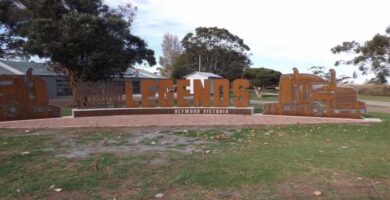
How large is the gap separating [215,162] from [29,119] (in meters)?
11.8

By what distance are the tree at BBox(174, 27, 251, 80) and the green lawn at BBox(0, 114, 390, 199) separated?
5684 centimetres

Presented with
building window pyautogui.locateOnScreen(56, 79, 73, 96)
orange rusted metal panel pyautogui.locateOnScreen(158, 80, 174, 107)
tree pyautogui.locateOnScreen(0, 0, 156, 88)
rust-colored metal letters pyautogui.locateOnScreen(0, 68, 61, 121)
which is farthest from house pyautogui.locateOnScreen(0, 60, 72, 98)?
rust-colored metal letters pyautogui.locateOnScreen(0, 68, 61, 121)

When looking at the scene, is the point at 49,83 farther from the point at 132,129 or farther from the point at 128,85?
the point at 132,129

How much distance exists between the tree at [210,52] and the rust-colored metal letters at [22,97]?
49.2m

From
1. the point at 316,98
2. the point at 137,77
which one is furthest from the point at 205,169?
the point at 137,77

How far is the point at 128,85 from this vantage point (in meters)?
19.3

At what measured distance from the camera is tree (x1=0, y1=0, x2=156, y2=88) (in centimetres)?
2398

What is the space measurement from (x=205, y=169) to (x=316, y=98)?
37.2ft

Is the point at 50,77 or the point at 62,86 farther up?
the point at 50,77

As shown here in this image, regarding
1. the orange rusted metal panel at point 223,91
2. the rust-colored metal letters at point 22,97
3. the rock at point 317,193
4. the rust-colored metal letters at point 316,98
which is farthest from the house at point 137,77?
the rock at point 317,193

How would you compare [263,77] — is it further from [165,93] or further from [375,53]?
[165,93]

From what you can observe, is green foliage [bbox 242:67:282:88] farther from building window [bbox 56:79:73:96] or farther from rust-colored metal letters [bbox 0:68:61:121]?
rust-colored metal letters [bbox 0:68:61:121]

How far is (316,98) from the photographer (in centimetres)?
1691

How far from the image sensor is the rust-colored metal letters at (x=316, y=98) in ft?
53.8
